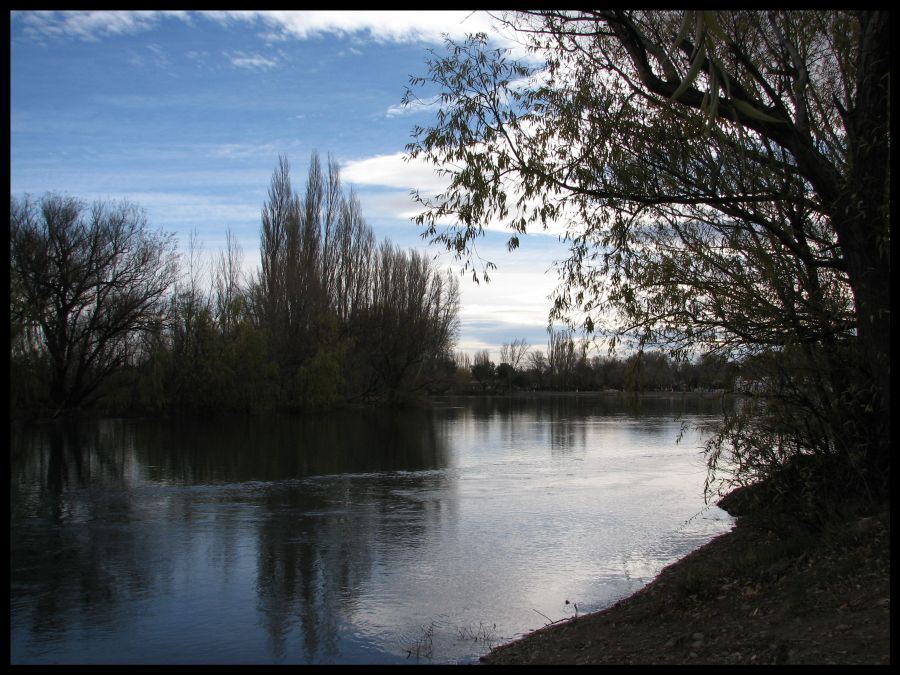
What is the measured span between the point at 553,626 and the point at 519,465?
1150cm

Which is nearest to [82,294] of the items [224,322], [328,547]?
[224,322]

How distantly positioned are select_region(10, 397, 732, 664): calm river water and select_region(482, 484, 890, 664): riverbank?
Answer: 76 centimetres

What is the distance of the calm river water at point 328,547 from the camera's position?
6875mm

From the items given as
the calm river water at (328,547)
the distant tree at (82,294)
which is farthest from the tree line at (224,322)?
the calm river water at (328,547)

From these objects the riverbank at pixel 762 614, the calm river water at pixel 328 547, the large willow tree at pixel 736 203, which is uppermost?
the large willow tree at pixel 736 203

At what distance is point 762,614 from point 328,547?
5.92 metres

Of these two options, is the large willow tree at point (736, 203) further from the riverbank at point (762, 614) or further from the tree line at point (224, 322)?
the tree line at point (224, 322)

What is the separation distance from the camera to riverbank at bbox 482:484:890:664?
15.3 ft

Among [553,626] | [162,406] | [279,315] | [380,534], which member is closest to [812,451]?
[553,626]

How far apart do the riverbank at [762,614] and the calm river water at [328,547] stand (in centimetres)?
76

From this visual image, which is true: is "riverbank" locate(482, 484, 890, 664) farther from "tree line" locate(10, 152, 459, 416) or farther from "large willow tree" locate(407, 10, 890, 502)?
"tree line" locate(10, 152, 459, 416)

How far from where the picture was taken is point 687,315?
781 centimetres

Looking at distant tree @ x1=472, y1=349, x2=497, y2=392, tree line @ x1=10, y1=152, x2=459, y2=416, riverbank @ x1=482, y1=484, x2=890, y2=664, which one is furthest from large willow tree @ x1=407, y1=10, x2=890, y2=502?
distant tree @ x1=472, y1=349, x2=497, y2=392

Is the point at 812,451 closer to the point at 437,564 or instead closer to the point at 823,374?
the point at 823,374
